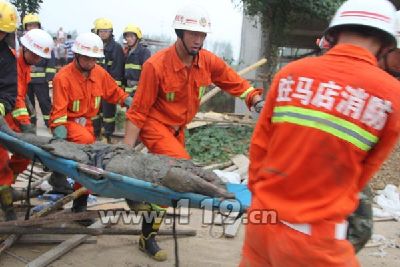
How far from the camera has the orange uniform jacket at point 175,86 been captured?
367 centimetres

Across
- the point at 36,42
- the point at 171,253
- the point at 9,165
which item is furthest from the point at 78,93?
the point at 171,253

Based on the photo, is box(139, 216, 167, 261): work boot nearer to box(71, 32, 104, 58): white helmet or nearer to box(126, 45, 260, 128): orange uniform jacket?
box(126, 45, 260, 128): orange uniform jacket

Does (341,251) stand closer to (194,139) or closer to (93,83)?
(93,83)

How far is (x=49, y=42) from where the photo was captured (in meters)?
4.64

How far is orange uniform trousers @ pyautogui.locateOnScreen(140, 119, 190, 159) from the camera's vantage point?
147 inches

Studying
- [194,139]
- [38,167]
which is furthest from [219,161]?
[38,167]

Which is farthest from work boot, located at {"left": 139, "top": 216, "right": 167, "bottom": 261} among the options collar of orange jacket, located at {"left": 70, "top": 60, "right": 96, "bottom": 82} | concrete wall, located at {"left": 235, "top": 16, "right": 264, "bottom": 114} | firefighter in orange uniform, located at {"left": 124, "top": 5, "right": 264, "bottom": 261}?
concrete wall, located at {"left": 235, "top": 16, "right": 264, "bottom": 114}

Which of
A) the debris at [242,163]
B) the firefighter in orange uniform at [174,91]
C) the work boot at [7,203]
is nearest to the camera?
the firefighter in orange uniform at [174,91]

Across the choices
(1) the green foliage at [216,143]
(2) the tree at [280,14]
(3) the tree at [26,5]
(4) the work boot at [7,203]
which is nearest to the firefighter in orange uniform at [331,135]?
(4) the work boot at [7,203]

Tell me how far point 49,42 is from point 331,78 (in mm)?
3475

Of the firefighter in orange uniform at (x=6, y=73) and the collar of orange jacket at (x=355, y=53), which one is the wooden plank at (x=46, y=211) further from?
the collar of orange jacket at (x=355, y=53)

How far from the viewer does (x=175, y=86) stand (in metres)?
3.76

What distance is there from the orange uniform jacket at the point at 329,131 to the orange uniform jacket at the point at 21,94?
9.74 ft

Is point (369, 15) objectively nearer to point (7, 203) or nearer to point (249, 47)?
point (7, 203)
